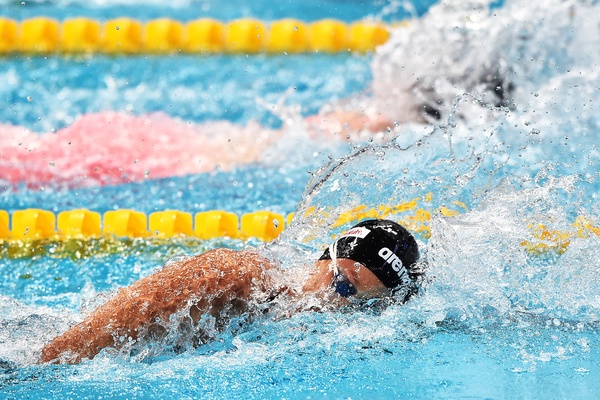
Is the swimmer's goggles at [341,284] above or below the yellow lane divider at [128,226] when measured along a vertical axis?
above

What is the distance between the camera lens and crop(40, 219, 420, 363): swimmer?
224cm

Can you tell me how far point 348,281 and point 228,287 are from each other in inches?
12.7

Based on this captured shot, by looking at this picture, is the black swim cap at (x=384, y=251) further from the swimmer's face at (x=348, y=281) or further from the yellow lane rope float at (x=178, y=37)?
the yellow lane rope float at (x=178, y=37)

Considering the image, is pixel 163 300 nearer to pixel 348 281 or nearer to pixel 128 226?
pixel 348 281

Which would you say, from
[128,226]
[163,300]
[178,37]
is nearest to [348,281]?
[163,300]

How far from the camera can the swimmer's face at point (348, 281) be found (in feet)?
7.77

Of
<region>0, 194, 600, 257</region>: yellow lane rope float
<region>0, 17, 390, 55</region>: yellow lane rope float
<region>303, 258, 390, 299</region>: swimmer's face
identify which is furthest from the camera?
<region>0, 17, 390, 55</region>: yellow lane rope float

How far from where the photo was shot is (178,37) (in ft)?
20.1

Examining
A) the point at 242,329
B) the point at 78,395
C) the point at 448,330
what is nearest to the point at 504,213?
the point at 448,330

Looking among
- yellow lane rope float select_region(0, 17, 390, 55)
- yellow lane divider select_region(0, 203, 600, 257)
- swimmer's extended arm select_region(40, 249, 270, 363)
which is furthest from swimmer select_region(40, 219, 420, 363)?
yellow lane rope float select_region(0, 17, 390, 55)

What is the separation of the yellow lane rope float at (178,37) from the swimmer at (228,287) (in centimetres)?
379

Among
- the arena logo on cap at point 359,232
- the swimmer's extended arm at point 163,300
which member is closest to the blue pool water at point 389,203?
the swimmer's extended arm at point 163,300

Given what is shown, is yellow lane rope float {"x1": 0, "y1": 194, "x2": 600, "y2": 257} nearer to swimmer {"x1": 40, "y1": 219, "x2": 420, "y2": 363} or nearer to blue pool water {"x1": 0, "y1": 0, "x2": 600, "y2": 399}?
blue pool water {"x1": 0, "y1": 0, "x2": 600, "y2": 399}

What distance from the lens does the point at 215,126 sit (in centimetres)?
487
